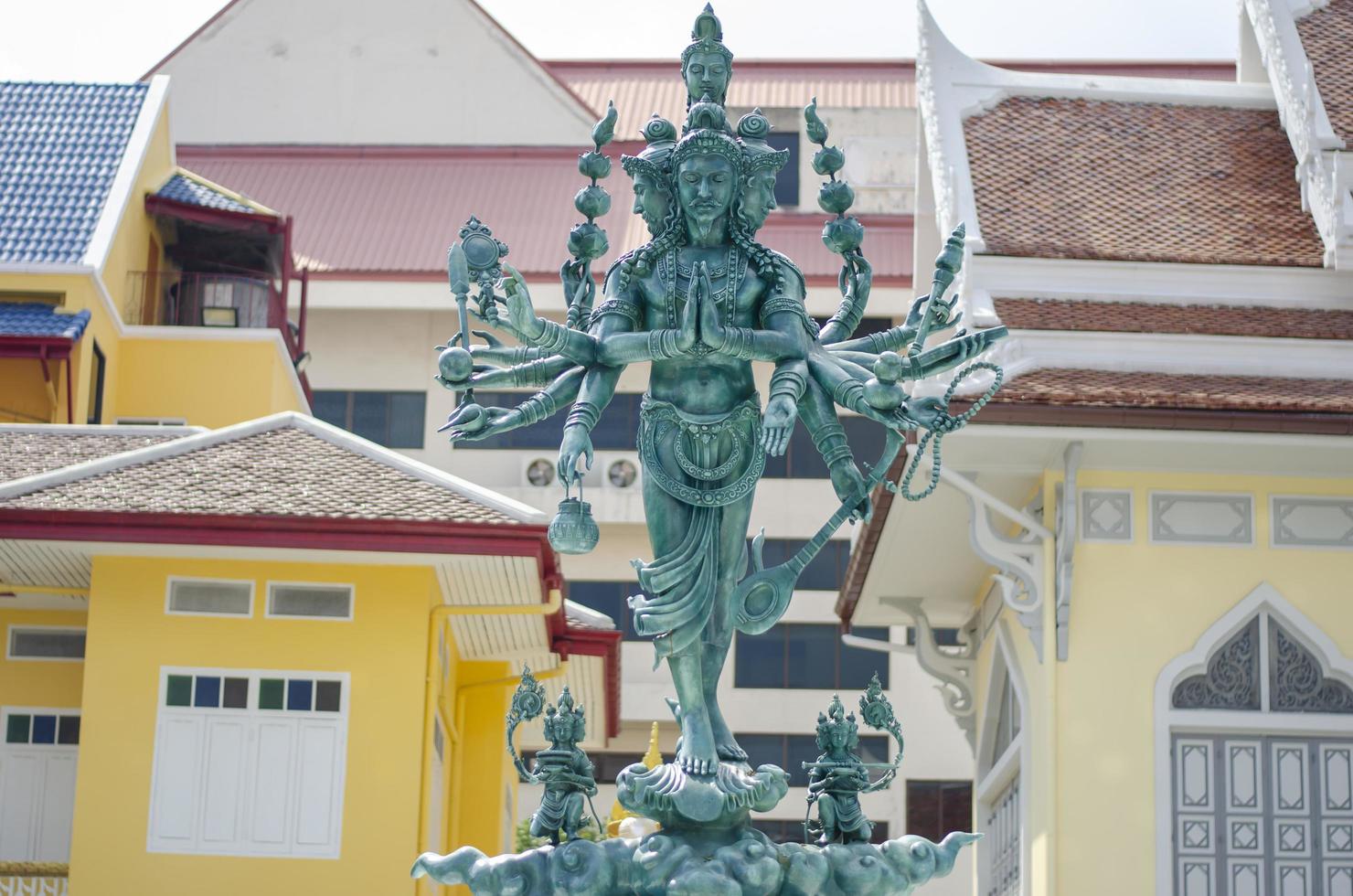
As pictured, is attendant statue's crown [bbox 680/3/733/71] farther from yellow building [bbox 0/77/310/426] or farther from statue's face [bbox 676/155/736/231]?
yellow building [bbox 0/77/310/426]

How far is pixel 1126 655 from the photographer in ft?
72.7

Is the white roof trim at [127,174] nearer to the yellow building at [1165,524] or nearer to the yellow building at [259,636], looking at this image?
the yellow building at [259,636]

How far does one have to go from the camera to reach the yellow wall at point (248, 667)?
22531mm

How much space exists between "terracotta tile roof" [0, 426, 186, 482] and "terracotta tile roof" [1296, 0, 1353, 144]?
12.7 metres

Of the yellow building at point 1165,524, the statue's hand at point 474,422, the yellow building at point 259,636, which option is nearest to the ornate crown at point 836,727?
the statue's hand at point 474,422

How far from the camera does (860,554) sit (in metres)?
26.0

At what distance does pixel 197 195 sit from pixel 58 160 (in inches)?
92.0

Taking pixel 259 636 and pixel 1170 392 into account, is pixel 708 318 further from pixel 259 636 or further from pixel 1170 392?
pixel 259 636

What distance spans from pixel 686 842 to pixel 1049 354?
14895mm

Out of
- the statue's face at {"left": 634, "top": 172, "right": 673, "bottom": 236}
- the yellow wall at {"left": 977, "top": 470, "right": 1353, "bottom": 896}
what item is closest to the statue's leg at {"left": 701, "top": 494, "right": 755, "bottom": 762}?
the statue's face at {"left": 634, "top": 172, "right": 673, "bottom": 236}

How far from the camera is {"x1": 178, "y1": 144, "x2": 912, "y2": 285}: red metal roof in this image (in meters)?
43.7

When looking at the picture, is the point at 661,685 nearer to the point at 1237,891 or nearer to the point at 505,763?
the point at 505,763

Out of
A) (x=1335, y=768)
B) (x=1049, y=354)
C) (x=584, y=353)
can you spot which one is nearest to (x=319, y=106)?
(x=1049, y=354)

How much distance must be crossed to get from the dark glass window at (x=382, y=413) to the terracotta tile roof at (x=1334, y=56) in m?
21.4
